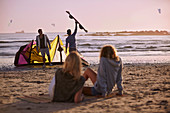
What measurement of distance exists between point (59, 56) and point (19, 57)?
67.7 inches

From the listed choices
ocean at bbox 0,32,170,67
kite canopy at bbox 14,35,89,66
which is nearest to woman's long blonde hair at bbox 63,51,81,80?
kite canopy at bbox 14,35,89,66

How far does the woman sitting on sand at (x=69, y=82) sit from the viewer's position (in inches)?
179

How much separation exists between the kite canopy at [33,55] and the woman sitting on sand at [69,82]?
648 centimetres

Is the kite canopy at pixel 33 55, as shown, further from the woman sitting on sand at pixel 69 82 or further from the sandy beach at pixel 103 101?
the woman sitting on sand at pixel 69 82

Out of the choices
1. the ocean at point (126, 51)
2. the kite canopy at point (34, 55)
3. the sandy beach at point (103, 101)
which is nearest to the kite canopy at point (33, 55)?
the kite canopy at point (34, 55)

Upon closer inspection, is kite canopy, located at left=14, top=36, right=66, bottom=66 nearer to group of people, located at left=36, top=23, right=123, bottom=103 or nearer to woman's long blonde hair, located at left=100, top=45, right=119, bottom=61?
group of people, located at left=36, top=23, right=123, bottom=103

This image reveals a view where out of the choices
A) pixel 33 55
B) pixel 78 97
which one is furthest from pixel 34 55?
pixel 78 97

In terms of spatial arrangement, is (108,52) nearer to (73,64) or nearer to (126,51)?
(73,64)

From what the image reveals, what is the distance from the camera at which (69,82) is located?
469 centimetres

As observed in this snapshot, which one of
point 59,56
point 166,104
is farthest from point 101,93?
point 59,56

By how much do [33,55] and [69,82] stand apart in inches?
271

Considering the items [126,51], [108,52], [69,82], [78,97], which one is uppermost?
[108,52]

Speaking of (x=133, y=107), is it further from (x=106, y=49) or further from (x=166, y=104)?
(x=106, y=49)

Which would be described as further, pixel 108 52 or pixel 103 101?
pixel 103 101
